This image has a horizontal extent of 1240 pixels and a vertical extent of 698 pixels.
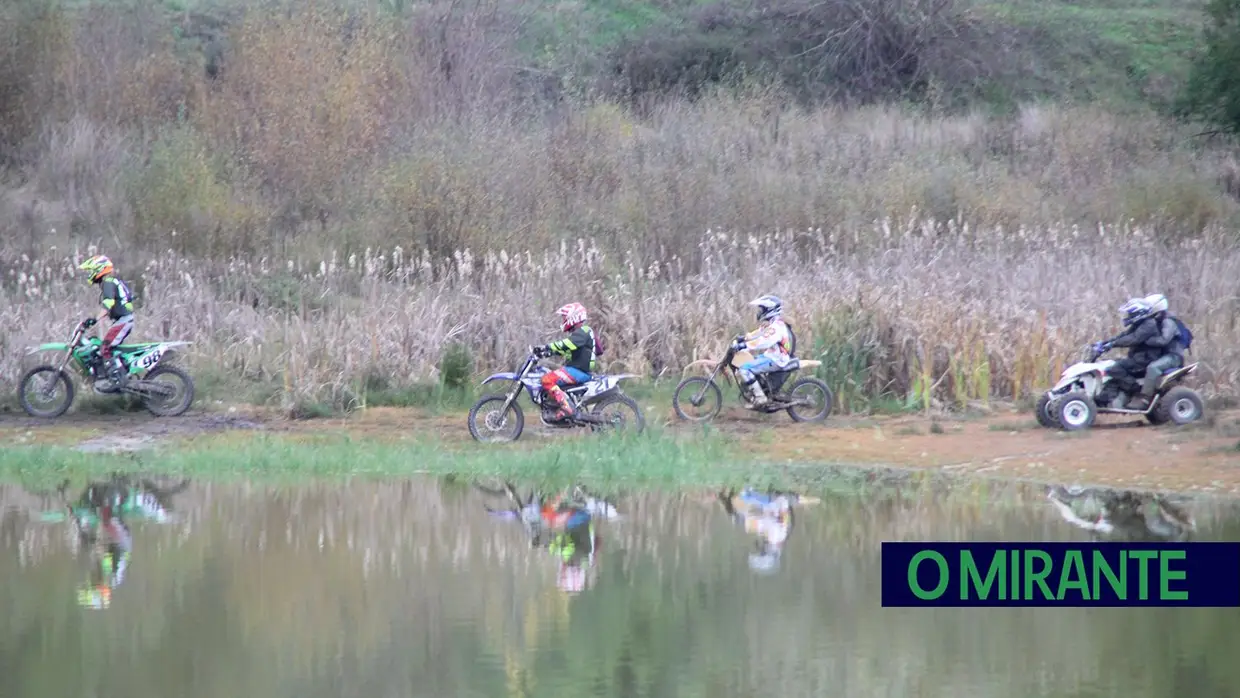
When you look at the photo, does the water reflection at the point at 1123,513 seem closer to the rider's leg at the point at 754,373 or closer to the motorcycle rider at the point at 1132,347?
the motorcycle rider at the point at 1132,347

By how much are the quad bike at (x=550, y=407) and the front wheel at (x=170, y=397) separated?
166 inches

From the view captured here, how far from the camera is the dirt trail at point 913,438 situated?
15.3 metres

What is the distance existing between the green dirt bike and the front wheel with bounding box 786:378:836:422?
763 cm

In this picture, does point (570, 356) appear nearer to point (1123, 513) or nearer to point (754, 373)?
point (754, 373)

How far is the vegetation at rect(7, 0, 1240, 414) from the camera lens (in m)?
20.6

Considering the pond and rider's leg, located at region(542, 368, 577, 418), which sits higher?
rider's leg, located at region(542, 368, 577, 418)

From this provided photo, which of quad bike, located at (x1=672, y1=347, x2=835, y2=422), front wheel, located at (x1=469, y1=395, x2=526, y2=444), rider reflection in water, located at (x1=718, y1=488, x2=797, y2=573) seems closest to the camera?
rider reflection in water, located at (x1=718, y1=488, x2=797, y2=573)

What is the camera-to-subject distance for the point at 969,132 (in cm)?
3653

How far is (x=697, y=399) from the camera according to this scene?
739 inches

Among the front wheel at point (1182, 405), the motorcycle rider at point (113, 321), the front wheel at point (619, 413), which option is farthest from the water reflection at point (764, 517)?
the motorcycle rider at point (113, 321)

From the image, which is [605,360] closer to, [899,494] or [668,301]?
[668,301]

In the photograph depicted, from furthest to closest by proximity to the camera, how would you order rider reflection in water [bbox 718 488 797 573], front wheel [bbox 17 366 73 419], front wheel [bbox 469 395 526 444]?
front wheel [bbox 17 366 73 419], front wheel [bbox 469 395 526 444], rider reflection in water [bbox 718 488 797 573]

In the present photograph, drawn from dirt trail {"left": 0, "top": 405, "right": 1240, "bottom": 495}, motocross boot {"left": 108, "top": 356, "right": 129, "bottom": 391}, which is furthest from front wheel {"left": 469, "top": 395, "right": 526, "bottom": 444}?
motocross boot {"left": 108, "top": 356, "right": 129, "bottom": 391}

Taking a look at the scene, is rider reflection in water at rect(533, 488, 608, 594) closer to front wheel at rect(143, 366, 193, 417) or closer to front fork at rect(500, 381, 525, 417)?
front fork at rect(500, 381, 525, 417)
